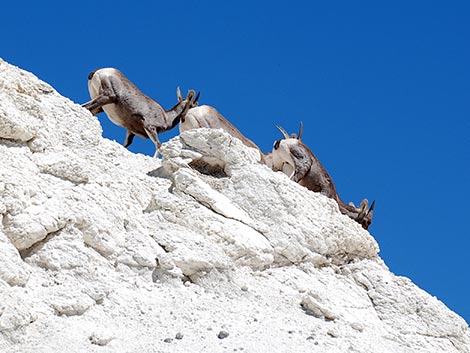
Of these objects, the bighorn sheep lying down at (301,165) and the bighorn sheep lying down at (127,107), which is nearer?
the bighorn sheep lying down at (127,107)

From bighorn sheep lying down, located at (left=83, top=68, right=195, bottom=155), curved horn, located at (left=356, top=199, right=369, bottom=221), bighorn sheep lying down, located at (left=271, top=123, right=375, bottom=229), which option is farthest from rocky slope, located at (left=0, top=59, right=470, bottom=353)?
curved horn, located at (left=356, top=199, right=369, bottom=221)

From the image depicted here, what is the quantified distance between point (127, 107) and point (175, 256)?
852 cm

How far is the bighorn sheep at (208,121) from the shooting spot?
54.8ft

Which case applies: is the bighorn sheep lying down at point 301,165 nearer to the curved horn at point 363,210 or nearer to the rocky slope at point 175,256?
the curved horn at point 363,210

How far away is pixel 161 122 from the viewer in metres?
17.5

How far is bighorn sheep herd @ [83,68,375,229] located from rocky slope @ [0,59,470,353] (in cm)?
566

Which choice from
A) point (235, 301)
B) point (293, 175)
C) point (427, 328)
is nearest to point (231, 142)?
point (235, 301)

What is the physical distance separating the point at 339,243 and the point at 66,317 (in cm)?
392

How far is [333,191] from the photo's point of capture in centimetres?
1739

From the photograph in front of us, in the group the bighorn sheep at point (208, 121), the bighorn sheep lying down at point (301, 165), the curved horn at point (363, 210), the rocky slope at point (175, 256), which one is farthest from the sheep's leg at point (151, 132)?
the rocky slope at point (175, 256)

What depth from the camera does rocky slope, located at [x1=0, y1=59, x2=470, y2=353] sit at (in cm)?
756

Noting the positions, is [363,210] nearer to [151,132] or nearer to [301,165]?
[301,165]

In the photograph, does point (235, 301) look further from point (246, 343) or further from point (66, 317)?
point (66, 317)

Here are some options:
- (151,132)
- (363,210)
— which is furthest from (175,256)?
(363,210)
